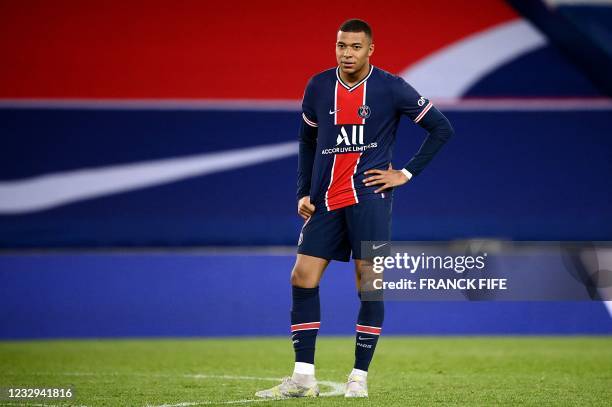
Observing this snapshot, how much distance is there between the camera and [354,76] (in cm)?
453

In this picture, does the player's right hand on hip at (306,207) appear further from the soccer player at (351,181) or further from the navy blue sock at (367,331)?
the navy blue sock at (367,331)

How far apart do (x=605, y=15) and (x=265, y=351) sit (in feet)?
16.7

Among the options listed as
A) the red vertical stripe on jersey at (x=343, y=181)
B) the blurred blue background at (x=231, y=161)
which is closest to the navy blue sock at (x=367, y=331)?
the red vertical stripe on jersey at (x=343, y=181)

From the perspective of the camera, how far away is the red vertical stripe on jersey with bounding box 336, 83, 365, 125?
450 centimetres

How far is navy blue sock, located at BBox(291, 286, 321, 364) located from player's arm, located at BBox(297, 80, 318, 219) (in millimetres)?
353

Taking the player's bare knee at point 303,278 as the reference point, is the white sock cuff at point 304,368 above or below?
below

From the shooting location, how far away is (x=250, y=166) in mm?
8992

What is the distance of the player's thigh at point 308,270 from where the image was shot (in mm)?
4523

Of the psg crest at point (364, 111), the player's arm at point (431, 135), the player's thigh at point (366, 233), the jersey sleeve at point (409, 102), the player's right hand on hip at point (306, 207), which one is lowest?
the player's thigh at point (366, 233)

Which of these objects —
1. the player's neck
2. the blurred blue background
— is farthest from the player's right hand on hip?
the blurred blue background

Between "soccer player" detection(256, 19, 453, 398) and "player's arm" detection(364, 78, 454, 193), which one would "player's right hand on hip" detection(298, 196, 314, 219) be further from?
"player's arm" detection(364, 78, 454, 193)

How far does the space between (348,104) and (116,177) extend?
4.74 metres

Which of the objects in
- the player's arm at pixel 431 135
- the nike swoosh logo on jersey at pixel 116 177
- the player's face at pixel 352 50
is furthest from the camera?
the nike swoosh logo on jersey at pixel 116 177

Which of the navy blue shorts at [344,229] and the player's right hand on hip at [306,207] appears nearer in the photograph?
the navy blue shorts at [344,229]
